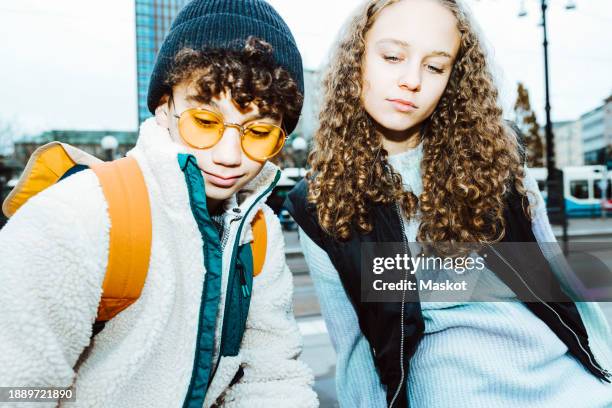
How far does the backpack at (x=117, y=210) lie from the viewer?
3.18 ft

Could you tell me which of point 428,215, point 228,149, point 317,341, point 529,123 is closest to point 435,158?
point 428,215

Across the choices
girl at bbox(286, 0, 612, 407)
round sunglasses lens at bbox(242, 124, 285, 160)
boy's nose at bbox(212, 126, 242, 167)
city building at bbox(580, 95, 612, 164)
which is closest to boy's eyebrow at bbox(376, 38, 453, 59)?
girl at bbox(286, 0, 612, 407)

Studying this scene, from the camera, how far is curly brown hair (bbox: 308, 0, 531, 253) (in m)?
1.53

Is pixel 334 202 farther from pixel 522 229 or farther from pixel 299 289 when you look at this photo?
pixel 299 289

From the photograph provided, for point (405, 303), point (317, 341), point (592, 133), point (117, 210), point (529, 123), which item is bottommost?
point (317, 341)

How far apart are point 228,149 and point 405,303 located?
2.21 ft

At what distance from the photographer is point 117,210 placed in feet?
3.23

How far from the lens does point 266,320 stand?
4.62ft

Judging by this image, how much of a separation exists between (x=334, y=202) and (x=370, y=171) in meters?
0.16

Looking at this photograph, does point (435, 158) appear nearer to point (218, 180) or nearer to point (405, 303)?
point (405, 303)

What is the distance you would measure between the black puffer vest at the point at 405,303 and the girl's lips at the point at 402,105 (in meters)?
0.31

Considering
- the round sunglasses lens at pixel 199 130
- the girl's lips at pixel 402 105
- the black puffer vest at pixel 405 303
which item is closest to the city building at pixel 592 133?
the black puffer vest at pixel 405 303

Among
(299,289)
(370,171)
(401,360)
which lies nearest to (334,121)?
(370,171)

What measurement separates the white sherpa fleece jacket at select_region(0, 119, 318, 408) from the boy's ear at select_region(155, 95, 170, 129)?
2cm
